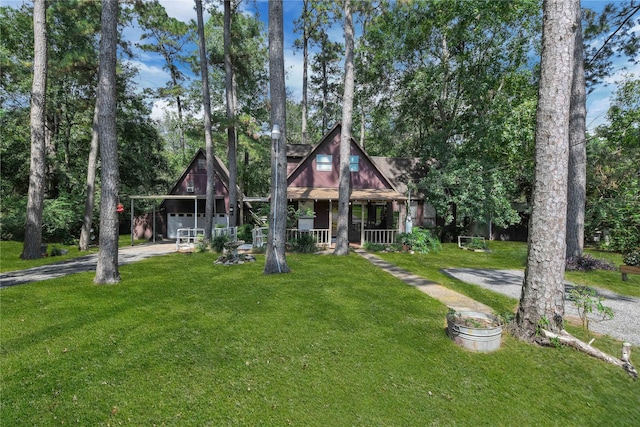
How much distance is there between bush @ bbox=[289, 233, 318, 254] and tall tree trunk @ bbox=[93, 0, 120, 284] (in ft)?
24.0

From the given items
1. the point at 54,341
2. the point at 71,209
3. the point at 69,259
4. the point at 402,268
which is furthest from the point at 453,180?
the point at 71,209

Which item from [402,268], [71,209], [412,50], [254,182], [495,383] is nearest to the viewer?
[495,383]

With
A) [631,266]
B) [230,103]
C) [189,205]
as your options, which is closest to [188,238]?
[189,205]

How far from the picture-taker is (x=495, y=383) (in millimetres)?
3541

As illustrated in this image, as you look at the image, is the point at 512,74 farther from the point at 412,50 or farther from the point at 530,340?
the point at 530,340

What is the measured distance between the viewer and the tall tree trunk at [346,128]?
12.2 m

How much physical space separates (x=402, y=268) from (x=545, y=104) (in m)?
6.85

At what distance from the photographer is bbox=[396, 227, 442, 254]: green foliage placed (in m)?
14.5

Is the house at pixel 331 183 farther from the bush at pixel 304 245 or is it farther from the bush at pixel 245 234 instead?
the bush at pixel 245 234

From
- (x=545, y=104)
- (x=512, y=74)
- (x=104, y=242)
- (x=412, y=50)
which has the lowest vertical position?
(x=104, y=242)

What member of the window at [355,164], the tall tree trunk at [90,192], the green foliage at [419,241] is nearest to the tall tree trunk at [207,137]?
the tall tree trunk at [90,192]

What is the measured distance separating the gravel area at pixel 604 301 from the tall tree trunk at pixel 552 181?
1.44 meters

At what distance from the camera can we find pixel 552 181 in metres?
4.47

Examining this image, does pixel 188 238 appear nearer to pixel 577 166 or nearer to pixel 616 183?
pixel 577 166
